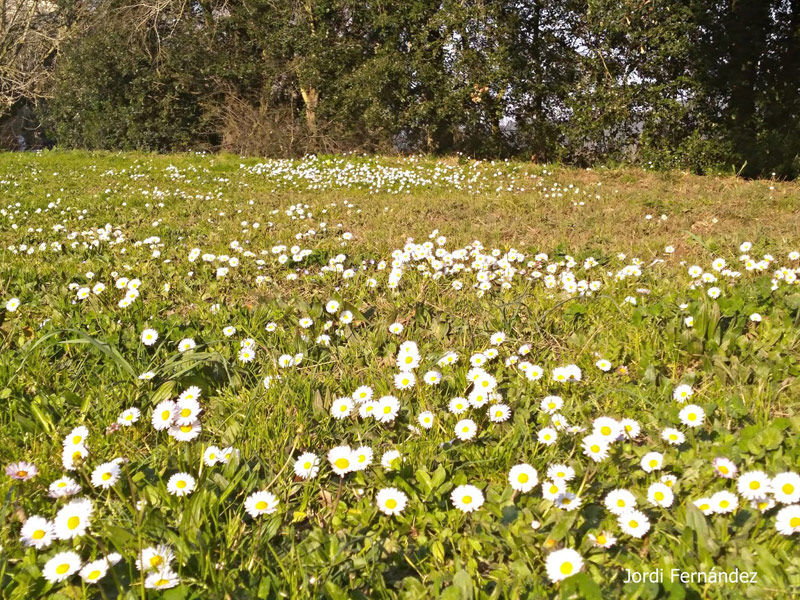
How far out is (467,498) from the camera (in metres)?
1.67

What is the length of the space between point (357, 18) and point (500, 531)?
42.9 feet

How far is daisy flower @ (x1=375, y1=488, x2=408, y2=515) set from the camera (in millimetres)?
1647

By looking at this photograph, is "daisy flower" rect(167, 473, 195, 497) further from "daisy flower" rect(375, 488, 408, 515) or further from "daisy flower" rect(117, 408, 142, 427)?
"daisy flower" rect(375, 488, 408, 515)

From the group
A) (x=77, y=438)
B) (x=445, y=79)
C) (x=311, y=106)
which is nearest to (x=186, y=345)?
(x=77, y=438)

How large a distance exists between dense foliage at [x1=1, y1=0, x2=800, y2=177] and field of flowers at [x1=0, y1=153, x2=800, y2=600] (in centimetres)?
640

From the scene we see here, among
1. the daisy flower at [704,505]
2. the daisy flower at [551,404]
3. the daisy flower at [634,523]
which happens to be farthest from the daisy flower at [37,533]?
the daisy flower at [704,505]

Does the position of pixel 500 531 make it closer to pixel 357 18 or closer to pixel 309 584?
pixel 309 584

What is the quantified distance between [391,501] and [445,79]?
11.1 m

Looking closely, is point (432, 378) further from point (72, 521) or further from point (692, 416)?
point (72, 521)

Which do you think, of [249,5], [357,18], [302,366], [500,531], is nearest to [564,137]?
[357,18]

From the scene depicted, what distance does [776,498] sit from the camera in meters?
1.52

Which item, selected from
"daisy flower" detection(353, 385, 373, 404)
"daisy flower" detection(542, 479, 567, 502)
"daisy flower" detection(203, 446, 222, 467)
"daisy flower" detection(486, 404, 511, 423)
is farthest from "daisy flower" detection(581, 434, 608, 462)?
"daisy flower" detection(203, 446, 222, 467)

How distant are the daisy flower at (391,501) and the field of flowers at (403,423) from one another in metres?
0.01

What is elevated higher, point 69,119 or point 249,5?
point 249,5
